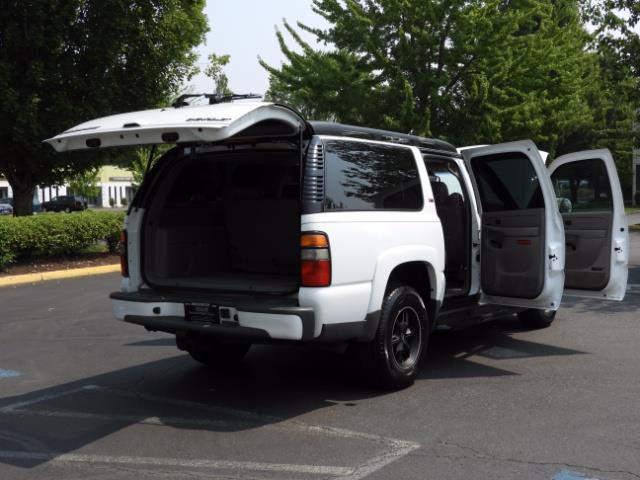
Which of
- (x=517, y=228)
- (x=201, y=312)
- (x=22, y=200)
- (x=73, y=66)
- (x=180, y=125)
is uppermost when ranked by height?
(x=73, y=66)

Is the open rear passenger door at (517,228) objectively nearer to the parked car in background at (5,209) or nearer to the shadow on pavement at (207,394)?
the shadow on pavement at (207,394)

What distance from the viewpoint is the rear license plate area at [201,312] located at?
5.20m

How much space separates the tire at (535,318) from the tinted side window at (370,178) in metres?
2.86

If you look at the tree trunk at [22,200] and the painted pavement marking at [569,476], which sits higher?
the tree trunk at [22,200]

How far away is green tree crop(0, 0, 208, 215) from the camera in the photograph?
14820mm

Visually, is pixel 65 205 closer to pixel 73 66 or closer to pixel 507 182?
pixel 73 66

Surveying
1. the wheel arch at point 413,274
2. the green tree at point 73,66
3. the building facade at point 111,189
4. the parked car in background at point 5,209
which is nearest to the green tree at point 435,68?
the green tree at point 73,66

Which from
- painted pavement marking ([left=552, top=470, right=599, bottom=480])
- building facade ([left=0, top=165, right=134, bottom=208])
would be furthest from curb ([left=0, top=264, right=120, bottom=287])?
building facade ([left=0, top=165, right=134, bottom=208])

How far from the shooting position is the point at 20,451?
4570 mm

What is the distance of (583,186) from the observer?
7.35 m

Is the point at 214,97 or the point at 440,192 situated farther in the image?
the point at 440,192

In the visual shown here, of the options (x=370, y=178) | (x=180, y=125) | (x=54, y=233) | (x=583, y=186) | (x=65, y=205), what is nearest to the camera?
(x=180, y=125)

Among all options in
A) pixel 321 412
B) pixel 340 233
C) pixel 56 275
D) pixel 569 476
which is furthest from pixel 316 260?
pixel 56 275

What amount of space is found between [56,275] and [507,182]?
10.2m
